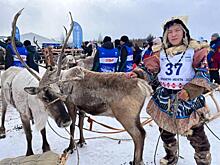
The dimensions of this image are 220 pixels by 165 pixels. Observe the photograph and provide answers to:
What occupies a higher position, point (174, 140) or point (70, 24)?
point (70, 24)

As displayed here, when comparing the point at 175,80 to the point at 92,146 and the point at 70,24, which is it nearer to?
the point at 70,24

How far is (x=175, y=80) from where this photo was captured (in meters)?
2.94

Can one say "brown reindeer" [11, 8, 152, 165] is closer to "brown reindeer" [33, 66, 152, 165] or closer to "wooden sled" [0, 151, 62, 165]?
"brown reindeer" [33, 66, 152, 165]

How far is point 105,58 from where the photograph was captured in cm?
675

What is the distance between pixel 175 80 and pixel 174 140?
0.78 meters

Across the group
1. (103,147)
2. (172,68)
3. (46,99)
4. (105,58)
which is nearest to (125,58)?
(105,58)

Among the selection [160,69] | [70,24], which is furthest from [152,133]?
[70,24]

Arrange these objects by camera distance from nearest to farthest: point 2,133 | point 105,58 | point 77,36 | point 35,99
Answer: point 35,99
point 2,133
point 105,58
point 77,36

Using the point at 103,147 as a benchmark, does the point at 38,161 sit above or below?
above

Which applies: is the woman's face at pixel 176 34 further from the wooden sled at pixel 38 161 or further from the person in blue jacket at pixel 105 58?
the person in blue jacket at pixel 105 58

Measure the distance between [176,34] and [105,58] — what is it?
3.92 m

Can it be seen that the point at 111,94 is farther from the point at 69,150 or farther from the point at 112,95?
the point at 69,150

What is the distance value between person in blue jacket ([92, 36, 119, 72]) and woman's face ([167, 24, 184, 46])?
383 centimetres

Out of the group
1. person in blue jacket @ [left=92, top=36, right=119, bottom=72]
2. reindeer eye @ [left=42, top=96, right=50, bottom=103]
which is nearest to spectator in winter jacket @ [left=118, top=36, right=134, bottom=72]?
person in blue jacket @ [left=92, top=36, right=119, bottom=72]
